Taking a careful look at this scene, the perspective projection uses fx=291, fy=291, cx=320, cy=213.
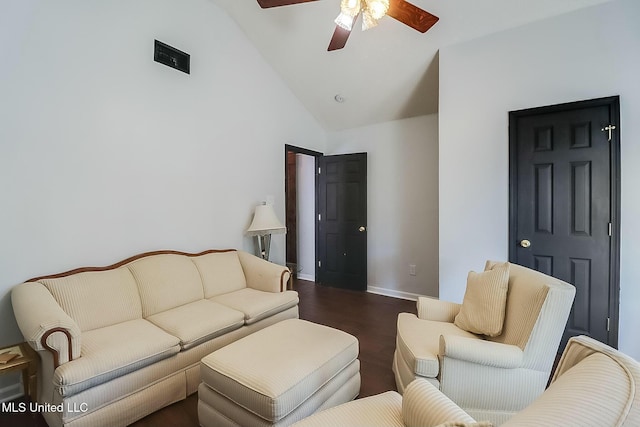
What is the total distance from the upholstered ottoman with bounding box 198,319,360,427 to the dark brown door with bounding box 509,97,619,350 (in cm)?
201

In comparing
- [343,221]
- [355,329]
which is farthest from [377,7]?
→ [343,221]

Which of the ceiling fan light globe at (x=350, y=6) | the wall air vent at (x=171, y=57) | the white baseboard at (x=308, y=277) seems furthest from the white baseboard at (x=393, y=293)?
the wall air vent at (x=171, y=57)

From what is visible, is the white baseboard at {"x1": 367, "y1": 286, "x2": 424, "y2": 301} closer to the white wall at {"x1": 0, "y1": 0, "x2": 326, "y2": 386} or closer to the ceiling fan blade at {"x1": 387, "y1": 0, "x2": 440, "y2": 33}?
the white wall at {"x1": 0, "y1": 0, "x2": 326, "y2": 386}

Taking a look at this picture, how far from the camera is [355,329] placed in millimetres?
3051

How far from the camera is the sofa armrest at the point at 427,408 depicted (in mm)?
943

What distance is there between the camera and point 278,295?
279cm

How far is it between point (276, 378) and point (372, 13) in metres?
2.23

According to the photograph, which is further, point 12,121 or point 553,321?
point 12,121

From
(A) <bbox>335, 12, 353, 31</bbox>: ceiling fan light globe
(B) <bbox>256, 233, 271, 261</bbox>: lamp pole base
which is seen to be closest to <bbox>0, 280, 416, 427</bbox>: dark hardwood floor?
(B) <bbox>256, 233, 271, 261</bbox>: lamp pole base

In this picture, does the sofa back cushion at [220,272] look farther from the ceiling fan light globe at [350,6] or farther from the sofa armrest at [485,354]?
the ceiling fan light globe at [350,6]

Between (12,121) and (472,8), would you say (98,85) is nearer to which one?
(12,121)

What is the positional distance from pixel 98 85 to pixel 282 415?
106 inches

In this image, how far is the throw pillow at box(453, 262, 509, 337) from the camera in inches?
69.9

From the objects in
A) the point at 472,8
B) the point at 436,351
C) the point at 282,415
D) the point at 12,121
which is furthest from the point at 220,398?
the point at 472,8
